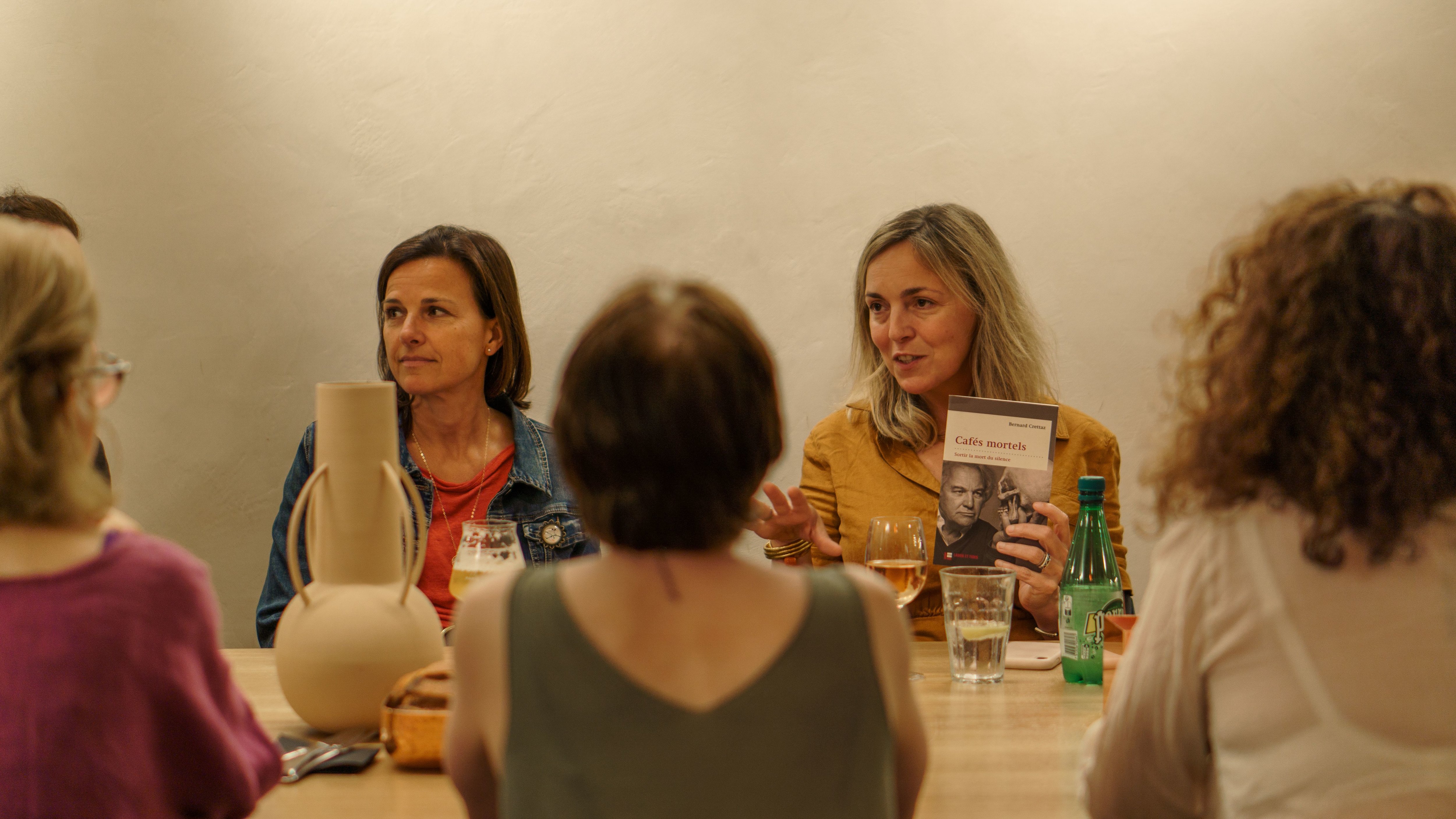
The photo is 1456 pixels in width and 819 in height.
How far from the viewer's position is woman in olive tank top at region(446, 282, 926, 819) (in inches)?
29.2

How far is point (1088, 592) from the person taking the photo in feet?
5.19

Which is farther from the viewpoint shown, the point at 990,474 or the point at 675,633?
the point at 990,474

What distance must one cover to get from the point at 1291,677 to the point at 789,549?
119 cm

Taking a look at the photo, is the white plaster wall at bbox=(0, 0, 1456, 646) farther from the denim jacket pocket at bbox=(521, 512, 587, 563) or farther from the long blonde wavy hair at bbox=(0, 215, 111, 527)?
the long blonde wavy hair at bbox=(0, 215, 111, 527)

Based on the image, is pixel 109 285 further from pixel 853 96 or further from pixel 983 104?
pixel 983 104

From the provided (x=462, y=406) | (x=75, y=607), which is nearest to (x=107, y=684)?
(x=75, y=607)

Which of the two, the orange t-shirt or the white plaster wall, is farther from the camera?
the white plaster wall

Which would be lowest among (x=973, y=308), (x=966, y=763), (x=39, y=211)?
(x=966, y=763)

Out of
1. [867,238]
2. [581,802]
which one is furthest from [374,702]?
[867,238]

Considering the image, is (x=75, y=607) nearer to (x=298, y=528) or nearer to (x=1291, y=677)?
(x=298, y=528)

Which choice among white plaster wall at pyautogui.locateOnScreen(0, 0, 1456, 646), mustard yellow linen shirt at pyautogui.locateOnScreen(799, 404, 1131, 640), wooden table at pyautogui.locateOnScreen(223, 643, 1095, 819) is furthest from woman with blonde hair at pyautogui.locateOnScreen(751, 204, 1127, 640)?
wooden table at pyautogui.locateOnScreen(223, 643, 1095, 819)

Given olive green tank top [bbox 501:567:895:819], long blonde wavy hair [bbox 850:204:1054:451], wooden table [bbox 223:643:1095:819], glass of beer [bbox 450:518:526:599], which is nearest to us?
olive green tank top [bbox 501:567:895:819]

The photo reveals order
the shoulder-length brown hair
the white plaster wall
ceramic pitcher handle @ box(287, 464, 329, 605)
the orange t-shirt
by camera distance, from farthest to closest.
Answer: the white plaster wall, the shoulder-length brown hair, the orange t-shirt, ceramic pitcher handle @ box(287, 464, 329, 605)

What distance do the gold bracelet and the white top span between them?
1.06 meters
